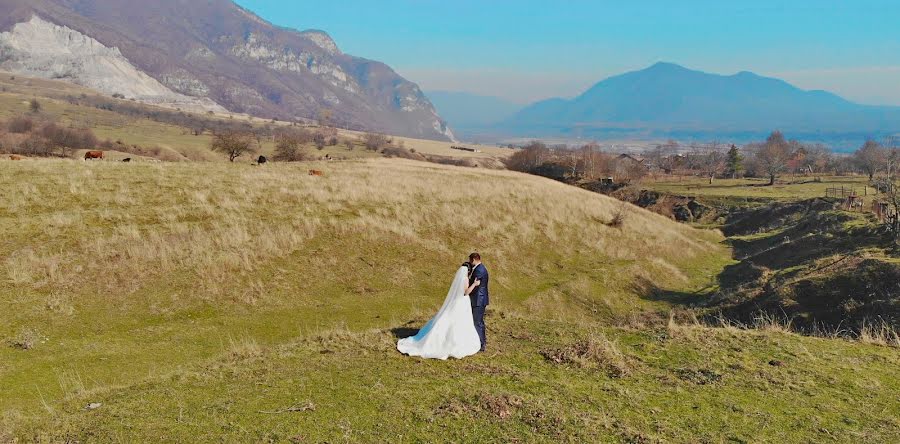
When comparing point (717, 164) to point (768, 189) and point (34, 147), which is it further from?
point (34, 147)

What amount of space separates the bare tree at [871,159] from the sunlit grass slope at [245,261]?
77.7 m

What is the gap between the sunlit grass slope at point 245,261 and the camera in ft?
52.4

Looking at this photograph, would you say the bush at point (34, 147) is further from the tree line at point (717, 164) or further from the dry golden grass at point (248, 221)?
the tree line at point (717, 164)

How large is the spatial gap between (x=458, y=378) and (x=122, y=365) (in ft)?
32.9

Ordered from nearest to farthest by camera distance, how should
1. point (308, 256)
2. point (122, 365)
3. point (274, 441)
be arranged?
point (274, 441), point (122, 365), point (308, 256)

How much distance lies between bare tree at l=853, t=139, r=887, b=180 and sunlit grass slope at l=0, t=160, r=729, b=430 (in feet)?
255

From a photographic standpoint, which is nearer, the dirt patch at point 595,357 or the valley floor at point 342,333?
the valley floor at point 342,333

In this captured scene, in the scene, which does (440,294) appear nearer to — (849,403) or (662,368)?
(662,368)

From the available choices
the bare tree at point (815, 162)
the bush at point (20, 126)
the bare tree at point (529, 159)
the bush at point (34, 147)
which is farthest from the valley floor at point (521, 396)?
the bare tree at point (815, 162)

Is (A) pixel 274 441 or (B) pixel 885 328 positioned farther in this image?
(B) pixel 885 328

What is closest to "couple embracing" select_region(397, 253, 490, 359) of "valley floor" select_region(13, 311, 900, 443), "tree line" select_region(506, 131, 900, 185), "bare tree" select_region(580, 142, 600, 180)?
"valley floor" select_region(13, 311, 900, 443)

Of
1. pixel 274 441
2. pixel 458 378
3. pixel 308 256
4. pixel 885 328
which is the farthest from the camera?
pixel 308 256

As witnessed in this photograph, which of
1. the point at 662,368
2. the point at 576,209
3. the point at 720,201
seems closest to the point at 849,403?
the point at 662,368

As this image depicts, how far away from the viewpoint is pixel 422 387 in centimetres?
1089
